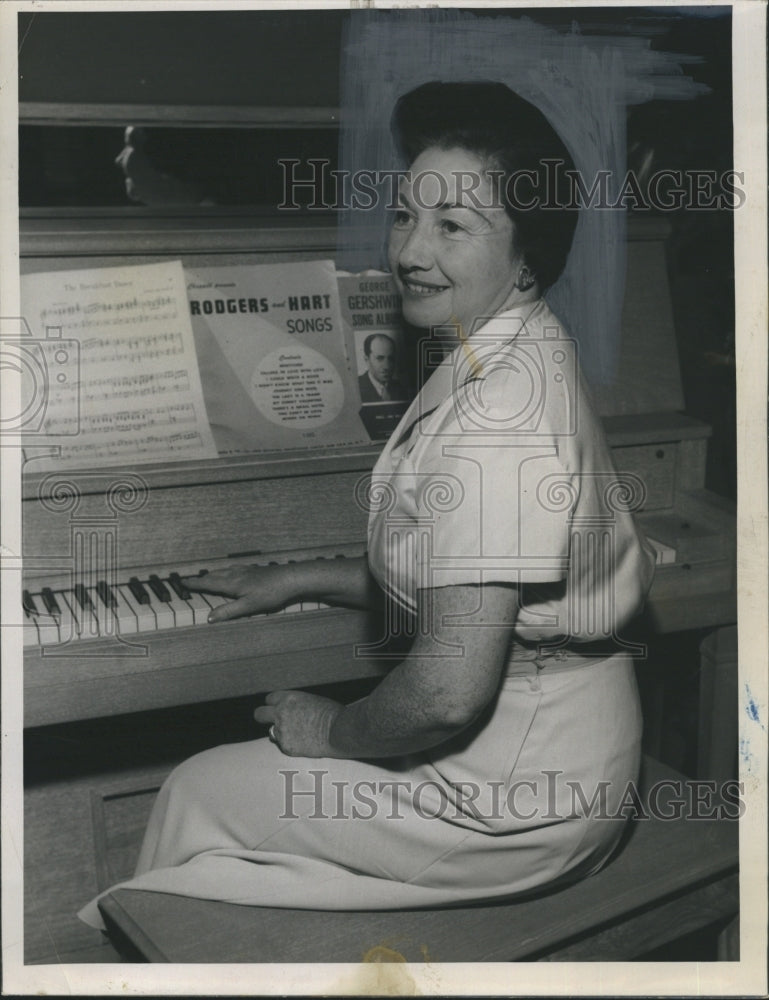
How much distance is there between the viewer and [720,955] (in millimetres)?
1926

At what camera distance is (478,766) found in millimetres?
1674

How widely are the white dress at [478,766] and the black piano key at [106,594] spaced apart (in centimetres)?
33

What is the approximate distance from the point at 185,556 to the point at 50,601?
27 cm

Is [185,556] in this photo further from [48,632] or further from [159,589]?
[48,632]

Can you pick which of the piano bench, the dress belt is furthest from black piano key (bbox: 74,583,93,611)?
the dress belt

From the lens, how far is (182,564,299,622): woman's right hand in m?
1.93

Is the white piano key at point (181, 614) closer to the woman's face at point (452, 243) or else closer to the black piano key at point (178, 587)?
the black piano key at point (178, 587)

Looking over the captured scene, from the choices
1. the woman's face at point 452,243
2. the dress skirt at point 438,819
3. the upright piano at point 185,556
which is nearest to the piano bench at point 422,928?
the dress skirt at point 438,819

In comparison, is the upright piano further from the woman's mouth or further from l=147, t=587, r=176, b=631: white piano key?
the woman's mouth

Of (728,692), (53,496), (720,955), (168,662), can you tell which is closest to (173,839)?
(168,662)

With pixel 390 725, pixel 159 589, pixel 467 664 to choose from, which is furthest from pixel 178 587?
pixel 467 664

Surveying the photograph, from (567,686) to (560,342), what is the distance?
0.53 metres

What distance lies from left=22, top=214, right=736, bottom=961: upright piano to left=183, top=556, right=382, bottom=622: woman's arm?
27 millimetres

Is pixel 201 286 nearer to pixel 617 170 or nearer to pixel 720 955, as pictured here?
pixel 617 170
